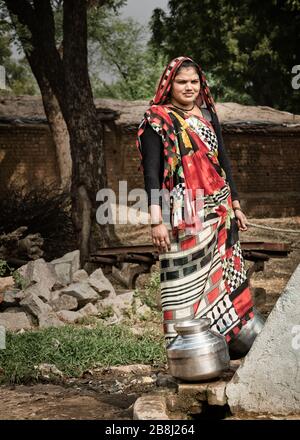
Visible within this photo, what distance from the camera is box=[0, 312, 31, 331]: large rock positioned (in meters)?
7.13

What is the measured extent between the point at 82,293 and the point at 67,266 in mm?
1567

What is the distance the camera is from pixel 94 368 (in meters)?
5.45

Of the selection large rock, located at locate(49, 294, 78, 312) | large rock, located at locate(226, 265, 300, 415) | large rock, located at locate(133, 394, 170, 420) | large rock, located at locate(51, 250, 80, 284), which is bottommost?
large rock, located at locate(49, 294, 78, 312)

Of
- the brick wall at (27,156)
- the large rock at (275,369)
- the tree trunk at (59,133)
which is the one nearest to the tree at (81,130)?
the tree trunk at (59,133)

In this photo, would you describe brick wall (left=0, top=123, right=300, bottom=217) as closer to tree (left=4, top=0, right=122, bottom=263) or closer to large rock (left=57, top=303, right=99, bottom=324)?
tree (left=4, top=0, right=122, bottom=263)

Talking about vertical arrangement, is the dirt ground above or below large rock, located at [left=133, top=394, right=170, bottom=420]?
below

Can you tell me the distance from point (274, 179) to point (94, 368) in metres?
14.9

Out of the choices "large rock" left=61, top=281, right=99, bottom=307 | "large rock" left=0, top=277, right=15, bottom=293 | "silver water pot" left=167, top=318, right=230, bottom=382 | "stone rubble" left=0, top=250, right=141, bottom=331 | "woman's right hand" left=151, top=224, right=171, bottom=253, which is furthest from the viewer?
"large rock" left=0, top=277, right=15, bottom=293

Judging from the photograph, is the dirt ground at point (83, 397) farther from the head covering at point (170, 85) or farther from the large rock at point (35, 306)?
the large rock at point (35, 306)

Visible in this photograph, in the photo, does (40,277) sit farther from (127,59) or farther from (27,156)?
(127,59)

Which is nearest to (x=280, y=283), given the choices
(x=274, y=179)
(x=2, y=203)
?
(x=2, y=203)

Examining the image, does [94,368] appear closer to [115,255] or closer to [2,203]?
[115,255]

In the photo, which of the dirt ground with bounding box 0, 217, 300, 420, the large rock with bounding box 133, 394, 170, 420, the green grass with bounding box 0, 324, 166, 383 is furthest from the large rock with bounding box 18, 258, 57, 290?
the large rock with bounding box 133, 394, 170, 420

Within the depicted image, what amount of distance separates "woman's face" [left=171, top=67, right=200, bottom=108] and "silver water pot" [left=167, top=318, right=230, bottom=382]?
125cm
